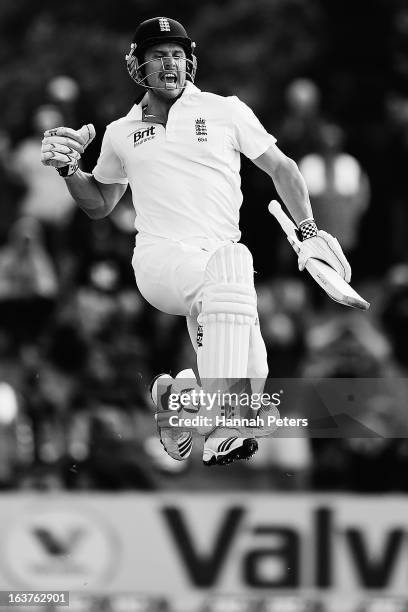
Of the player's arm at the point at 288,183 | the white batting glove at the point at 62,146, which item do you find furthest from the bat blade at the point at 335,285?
the white batting glove at the point at 62,146

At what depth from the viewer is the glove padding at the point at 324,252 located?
8578 millimetres

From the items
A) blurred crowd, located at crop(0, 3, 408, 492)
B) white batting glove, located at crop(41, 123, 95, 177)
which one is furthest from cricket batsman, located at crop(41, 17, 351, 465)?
blurred crowd, located at crop(0, 3, 408, 492)

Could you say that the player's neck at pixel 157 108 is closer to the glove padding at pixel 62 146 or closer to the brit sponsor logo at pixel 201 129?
the brit sponsor logo at pixel 201 129

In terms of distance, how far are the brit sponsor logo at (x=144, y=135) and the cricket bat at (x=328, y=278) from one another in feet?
2.45

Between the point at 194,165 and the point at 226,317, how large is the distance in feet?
2.82

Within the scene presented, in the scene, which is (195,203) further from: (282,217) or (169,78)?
(169,78)

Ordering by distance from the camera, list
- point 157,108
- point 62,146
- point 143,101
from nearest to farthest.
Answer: point 62,146, point 157,108, point 143,101

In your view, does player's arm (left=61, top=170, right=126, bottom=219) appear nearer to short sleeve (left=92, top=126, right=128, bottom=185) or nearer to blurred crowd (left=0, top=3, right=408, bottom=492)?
short sleeve (left=92, top=126, right=128, bottom=185)

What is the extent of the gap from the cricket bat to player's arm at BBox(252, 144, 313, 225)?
0.24ft

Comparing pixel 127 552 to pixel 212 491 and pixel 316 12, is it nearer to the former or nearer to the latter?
pixel 212 491

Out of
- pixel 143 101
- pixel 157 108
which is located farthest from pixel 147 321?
pixel 157 108

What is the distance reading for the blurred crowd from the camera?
11.6m

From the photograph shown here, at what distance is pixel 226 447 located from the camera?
8.59 meters

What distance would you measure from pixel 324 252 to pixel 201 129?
3.03 ft
